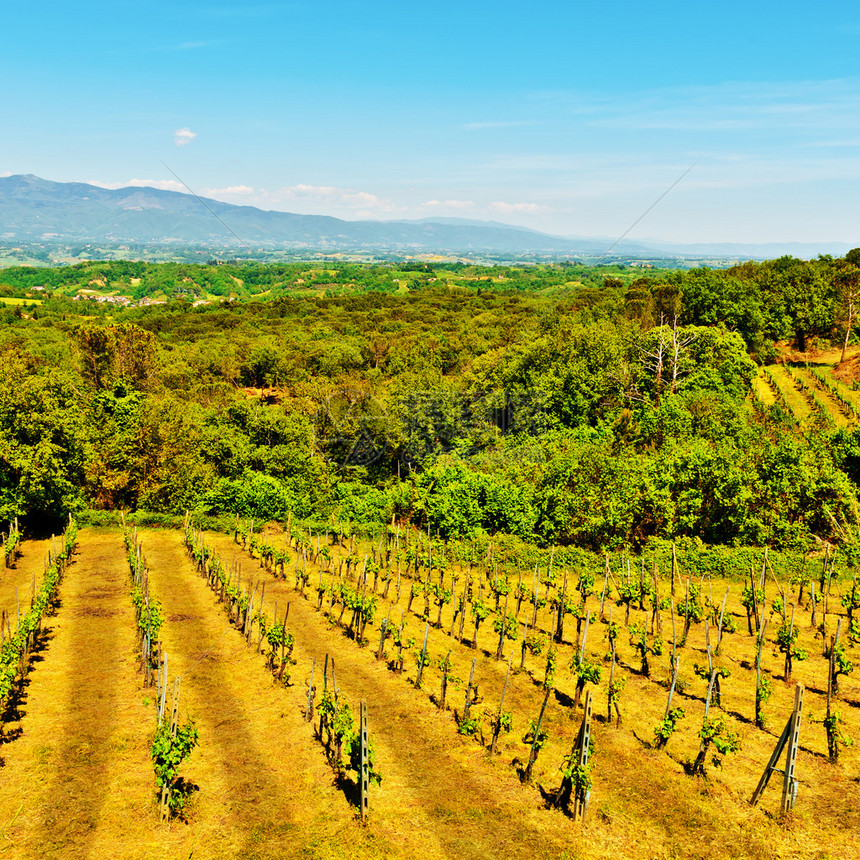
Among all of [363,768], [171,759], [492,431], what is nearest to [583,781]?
[363,768]

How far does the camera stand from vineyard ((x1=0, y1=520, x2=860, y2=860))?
45.2ft

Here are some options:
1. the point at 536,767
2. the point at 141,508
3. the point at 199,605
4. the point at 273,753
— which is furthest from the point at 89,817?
the point at 141,508

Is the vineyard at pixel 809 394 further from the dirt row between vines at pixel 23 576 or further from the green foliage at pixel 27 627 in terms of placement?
the dirt row between vines at pixel 23 576

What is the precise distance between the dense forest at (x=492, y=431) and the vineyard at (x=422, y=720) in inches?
210

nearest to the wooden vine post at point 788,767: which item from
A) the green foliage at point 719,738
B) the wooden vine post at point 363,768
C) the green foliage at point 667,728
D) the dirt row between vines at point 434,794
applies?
the green foliage at point 719,738

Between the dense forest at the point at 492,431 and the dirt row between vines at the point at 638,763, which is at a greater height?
the dense forest at the point at 492,431

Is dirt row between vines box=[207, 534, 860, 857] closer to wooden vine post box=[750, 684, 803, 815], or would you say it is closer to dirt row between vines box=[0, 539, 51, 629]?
wooden vine post box=[750, 684, 803, 815]

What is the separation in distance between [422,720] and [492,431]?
104 feet

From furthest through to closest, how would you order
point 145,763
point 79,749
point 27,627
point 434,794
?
point 27,627 < point 79,749 < point 145,763 < point 434,794

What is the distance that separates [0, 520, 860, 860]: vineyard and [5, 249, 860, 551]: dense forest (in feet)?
17.5

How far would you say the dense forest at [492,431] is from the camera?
34.8 metres

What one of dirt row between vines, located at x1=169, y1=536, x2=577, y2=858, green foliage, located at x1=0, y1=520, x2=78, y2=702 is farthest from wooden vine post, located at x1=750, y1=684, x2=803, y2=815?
green foliage, located at x1=0, y1=520, x2=78, y2=702

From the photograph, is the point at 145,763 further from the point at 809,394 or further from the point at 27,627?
the point at 809,394

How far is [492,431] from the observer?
48.4 meters
